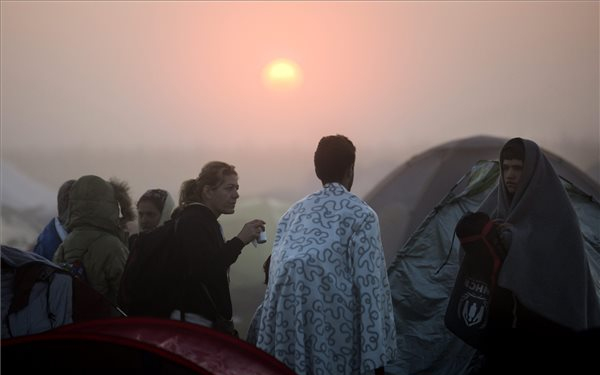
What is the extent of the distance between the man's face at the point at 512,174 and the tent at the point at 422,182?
5.70 ft

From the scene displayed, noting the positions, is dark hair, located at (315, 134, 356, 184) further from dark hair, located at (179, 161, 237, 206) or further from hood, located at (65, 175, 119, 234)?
hood, located at (65, 175, 119, 234)

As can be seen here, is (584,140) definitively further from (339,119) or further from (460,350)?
(460,350)

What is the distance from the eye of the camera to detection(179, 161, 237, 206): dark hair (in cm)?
355

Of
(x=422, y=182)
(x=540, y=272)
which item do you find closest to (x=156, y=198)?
(x=422, y=182)

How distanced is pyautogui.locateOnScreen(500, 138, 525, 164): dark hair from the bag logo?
0.61m

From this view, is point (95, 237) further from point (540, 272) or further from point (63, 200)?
point (540, 272)

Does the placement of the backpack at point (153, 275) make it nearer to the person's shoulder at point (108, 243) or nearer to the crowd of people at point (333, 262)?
the crowd of people at point (333, 262)

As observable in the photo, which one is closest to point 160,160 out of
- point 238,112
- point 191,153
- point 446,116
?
point 191,153

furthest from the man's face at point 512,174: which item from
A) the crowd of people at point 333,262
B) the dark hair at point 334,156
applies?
the dark hair at point 334,156

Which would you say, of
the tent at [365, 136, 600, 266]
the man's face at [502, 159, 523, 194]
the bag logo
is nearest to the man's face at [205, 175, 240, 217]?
the bag logo

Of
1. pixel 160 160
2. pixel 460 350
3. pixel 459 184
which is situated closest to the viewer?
pixel 460 350

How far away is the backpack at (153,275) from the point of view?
3.28 metres

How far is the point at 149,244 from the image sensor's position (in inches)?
133

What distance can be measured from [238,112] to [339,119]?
827 mm
